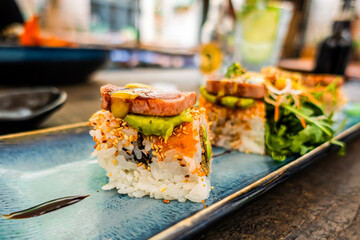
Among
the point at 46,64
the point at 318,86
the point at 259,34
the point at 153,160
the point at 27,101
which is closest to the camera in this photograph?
the point at 153,160

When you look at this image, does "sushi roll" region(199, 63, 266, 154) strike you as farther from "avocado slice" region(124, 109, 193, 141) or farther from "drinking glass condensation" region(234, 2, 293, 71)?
"drinking glass condensation" region(234, 2, 293, 71)

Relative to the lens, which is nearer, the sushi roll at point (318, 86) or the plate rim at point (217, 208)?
the plate rim at point (217, 208)

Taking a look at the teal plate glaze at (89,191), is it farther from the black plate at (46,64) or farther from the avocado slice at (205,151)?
the black plate at (46,64)

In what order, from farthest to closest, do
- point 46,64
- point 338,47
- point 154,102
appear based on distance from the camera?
point 338,47, point 46,64, point 154,102

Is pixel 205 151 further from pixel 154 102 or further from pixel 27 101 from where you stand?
pixel 27 101

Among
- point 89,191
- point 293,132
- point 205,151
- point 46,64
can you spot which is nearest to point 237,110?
point 293,132

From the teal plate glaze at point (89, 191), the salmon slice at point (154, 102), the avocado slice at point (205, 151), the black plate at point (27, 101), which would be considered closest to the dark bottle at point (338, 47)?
the teal plate glaze at point (89, 191)
